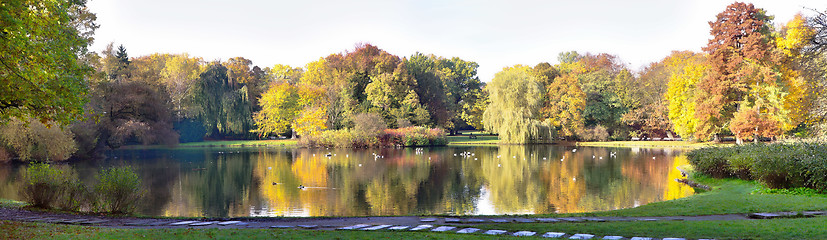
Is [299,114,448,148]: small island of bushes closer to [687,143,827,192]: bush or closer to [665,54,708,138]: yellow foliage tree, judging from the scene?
[665,54,708,138]: yellow foliage tree

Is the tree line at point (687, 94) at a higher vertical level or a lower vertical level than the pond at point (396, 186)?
higher

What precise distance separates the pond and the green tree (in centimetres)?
524

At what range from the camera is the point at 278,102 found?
58.8 meters

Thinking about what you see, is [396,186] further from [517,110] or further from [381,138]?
[517,110]

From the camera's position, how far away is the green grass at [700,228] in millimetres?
8844

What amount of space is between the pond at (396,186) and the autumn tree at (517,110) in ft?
54.4

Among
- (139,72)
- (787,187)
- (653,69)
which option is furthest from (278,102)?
(787,187)

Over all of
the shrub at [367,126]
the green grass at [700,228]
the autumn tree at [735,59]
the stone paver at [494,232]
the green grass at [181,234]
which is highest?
the autumn tree at [735,59]

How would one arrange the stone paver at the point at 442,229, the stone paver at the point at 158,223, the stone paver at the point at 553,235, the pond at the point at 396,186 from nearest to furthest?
the stone paver at the point at 553,235, the stone paver at the point at 442,229, the stone paver at the point at 158,223, the pond at the point at 396,186

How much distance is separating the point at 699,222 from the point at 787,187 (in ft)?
26.3

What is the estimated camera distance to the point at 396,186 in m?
21.8

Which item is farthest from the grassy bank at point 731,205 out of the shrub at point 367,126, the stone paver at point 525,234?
the shrub at point 367,126

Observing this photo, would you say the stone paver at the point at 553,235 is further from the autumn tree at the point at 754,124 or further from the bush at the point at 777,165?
the autumn tree at the point at 754,124

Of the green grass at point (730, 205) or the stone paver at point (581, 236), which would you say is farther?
the green grass at point (730, 205)
